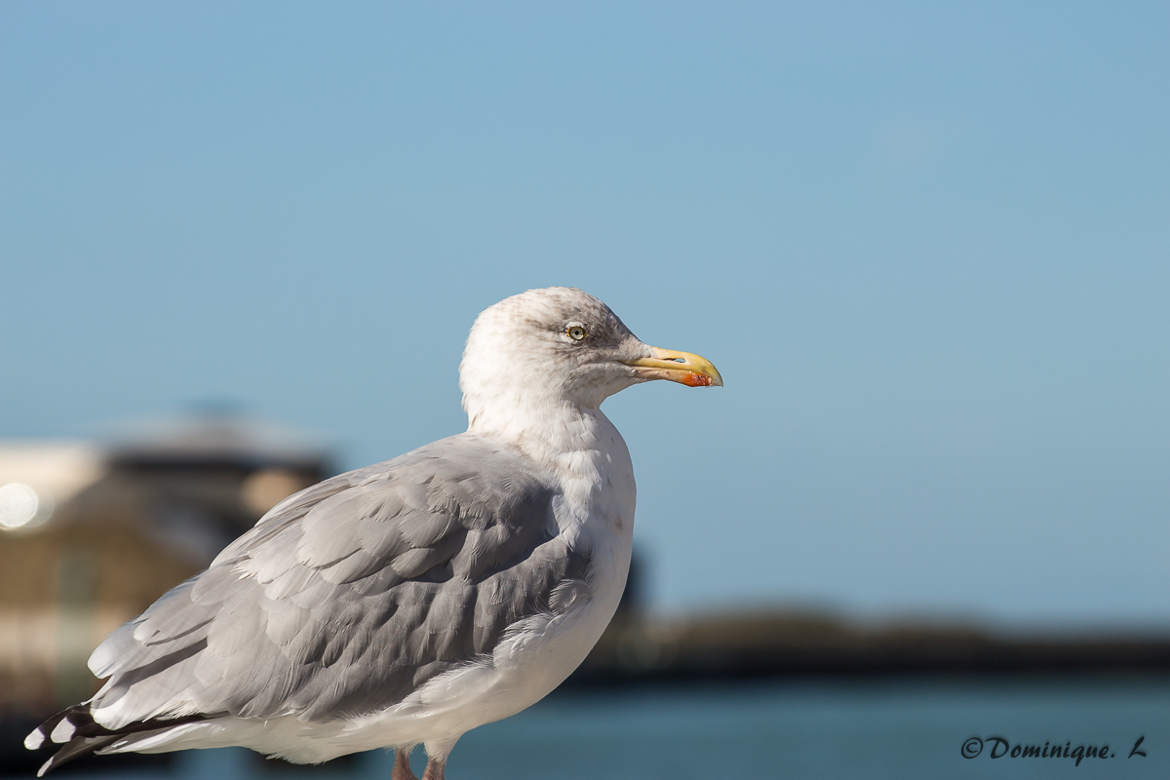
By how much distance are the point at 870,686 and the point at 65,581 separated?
120 feet

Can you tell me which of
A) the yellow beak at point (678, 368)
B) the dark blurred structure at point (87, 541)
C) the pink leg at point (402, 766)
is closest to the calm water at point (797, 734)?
the dark blurred structure at point (87, 541)

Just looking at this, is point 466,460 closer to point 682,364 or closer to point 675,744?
point 682,364

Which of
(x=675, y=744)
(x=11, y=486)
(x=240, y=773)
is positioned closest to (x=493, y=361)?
(x=11, y=486)

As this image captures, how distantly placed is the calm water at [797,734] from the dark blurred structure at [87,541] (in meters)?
1.70

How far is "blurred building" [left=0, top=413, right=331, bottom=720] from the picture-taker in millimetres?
18109

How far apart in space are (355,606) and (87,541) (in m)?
17.3

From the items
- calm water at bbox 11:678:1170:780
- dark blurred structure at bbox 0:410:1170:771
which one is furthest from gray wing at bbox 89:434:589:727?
calm water at bbox 11:678:1170:780

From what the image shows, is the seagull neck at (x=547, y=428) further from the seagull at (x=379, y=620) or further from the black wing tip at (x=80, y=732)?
the black wing tip at (x=80, y=732)

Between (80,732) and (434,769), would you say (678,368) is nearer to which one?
(434,769)

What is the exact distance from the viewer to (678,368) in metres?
4.87

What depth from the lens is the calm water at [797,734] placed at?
102ft

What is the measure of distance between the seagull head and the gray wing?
422 mm

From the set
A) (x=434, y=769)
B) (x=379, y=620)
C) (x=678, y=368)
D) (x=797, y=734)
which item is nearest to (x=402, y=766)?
(x=434, y=769)

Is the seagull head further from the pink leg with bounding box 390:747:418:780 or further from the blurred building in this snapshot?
the blurred building
